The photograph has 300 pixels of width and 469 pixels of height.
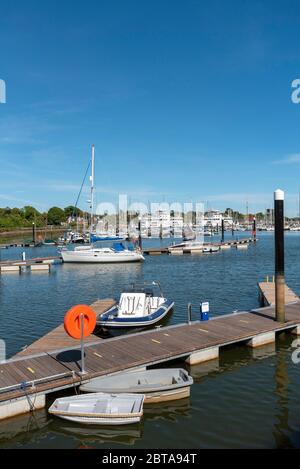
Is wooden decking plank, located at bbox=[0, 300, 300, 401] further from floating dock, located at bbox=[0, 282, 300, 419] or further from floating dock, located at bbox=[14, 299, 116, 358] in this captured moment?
floating dock, located at bbox=[14, 299, 116, 358]

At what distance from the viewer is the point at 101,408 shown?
10930mm

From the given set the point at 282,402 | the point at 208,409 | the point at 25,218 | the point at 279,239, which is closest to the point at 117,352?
the point at 208,409

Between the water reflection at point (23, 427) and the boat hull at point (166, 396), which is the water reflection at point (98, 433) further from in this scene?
the boat hull at point (166, 396)

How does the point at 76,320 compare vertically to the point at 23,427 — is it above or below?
above

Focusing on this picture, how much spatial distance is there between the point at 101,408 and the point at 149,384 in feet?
6.29

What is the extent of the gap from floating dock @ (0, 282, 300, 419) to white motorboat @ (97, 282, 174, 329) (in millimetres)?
1791

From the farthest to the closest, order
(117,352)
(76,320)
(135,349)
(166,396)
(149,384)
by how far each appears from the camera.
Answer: (135,349), (117,352), (76,320), (149,384), (166,396)

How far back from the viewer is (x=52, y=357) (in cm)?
1396

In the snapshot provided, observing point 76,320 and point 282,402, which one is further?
point 76,320

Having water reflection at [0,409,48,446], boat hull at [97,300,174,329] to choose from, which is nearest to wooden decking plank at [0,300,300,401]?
water reflection at [0,409,48,446]

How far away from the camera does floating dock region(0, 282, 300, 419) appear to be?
11.5 meters

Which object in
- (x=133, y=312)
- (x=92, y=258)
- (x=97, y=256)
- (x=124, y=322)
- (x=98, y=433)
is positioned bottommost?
(x=98, y=433)

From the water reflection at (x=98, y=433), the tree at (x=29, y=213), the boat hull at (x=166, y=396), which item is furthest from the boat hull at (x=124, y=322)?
the tree at (x=29, y=213)

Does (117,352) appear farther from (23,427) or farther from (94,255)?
(94,255)
